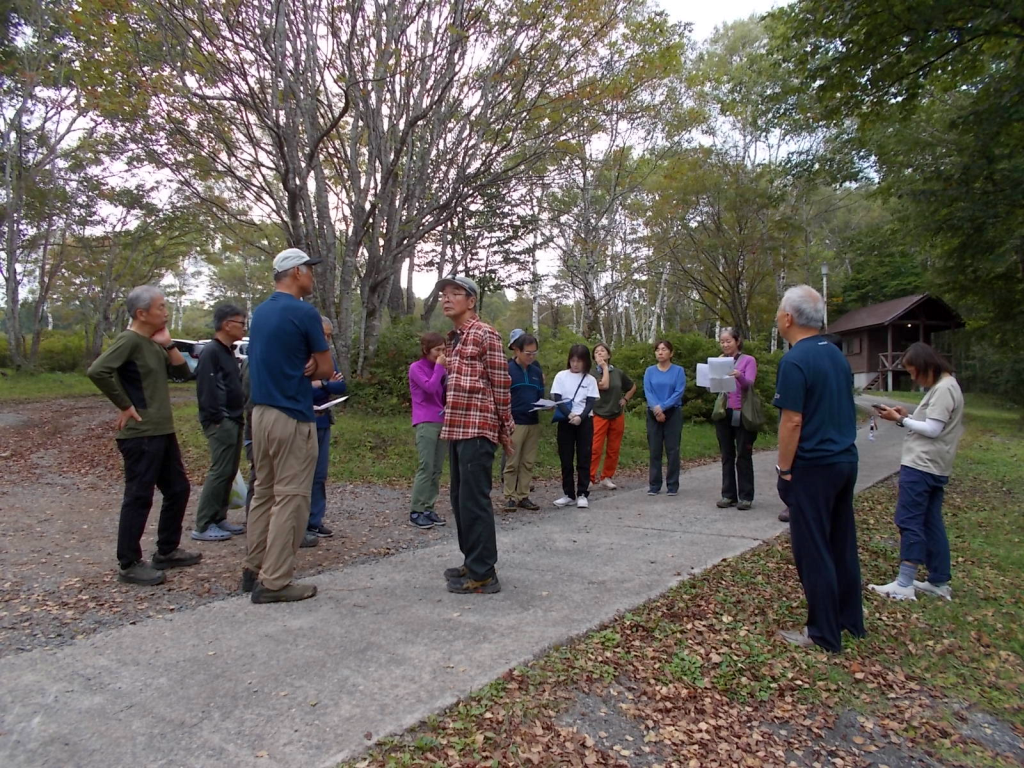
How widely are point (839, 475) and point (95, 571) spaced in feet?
16.6

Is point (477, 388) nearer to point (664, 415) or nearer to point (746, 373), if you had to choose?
point (746, 373)

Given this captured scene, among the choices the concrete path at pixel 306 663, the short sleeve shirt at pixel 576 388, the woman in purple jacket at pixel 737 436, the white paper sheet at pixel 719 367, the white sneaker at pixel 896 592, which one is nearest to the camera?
the concrete path at pixel 306 663

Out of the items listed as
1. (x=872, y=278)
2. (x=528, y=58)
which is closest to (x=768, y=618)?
(x=528, y=58)

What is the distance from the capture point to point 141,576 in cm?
466

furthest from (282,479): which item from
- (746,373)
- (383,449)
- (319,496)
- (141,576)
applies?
(383,449)

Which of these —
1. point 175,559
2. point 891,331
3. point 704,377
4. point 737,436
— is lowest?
point 175,559

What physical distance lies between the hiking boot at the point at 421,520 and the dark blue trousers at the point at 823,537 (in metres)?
3.67

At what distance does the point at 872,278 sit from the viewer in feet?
161

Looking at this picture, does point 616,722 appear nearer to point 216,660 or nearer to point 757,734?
point 757,734

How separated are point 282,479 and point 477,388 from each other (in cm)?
133

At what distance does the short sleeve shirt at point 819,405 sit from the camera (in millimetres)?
3719

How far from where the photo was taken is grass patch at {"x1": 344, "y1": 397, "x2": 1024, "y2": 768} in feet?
9.20

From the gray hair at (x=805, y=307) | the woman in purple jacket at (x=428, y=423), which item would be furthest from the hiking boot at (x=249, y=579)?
the gray hair at (x=805, y=307)

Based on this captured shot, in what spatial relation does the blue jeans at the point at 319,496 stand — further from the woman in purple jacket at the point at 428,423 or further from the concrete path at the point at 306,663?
the concrete path at the point at 306,663
